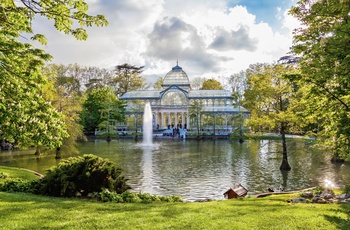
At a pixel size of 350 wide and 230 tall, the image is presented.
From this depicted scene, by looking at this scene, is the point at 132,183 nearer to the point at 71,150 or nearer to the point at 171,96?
the point at 71,150

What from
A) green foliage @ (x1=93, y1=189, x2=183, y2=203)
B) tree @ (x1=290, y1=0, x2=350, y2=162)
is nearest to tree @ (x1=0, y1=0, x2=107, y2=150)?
green foliage @ (x1=93, y1=189, x2=183, y2=203)

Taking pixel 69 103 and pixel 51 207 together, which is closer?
pixel 51 207

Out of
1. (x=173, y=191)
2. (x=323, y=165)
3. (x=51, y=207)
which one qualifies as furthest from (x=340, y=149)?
(x=323, y=165)

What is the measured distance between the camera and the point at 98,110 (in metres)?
46.4

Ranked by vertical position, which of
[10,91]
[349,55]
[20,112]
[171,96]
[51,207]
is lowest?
[51,207]

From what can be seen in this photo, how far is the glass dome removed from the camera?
5925cm

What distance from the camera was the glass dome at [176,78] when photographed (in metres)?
59.2

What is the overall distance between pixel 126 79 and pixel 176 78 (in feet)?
44.9

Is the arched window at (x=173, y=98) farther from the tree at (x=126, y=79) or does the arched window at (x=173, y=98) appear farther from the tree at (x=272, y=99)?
the tree at (x=272, y=99)

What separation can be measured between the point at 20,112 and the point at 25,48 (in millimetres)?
1394

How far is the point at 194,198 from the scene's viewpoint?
36.7ft

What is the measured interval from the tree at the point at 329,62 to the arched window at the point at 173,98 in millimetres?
44574

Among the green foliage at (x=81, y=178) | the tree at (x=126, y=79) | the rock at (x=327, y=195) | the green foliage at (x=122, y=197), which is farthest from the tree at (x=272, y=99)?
the tree at (x=126, y=79)

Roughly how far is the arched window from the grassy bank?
47.7 metres
